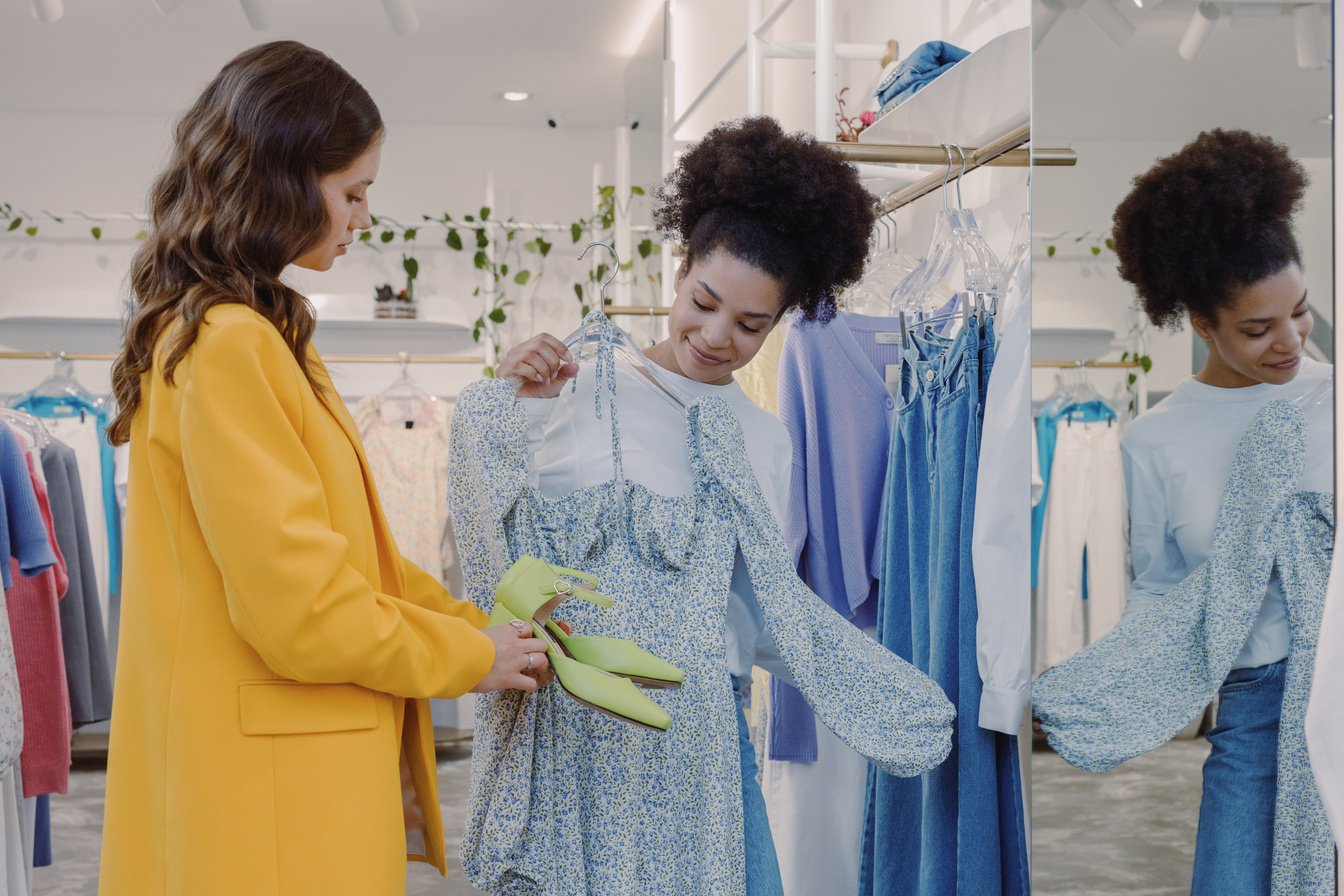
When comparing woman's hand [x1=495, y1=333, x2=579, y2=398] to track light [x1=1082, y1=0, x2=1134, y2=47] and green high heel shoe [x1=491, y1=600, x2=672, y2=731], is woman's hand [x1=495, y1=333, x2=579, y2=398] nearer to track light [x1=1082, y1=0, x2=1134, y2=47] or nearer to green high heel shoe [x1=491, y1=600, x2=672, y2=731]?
green high heel shoe [x1=491, y1=600, x2=672, y2=731]

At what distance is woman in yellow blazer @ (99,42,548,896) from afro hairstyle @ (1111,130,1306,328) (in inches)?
33.7

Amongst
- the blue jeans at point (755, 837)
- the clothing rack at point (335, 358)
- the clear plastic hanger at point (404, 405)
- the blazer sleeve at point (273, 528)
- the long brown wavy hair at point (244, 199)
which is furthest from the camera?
the clear plastic hanger at point (404, 405)

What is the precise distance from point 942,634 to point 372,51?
4.15 meters

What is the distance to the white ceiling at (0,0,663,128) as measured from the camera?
4.61 metres

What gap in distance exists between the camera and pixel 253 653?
130 cm

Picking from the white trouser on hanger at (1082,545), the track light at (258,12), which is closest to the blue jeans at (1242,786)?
the white trouser on hanger at (1082,545)

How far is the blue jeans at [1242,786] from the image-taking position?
142 cm

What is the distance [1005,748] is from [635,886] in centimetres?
57

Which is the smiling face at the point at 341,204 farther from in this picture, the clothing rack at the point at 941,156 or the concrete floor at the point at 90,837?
the concrete floor at the point at 90,837

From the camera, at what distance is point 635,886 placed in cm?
142

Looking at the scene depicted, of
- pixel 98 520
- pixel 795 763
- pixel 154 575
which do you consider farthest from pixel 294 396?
pixel 98 520

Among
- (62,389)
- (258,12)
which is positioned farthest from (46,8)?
(62,389)

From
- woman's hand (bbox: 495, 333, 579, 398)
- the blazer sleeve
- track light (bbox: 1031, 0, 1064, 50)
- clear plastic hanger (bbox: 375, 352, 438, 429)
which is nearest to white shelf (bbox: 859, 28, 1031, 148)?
track light (bbox: 1031, 0, 1064, 50)

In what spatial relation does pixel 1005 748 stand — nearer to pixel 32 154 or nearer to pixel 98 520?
pixel 98 520
